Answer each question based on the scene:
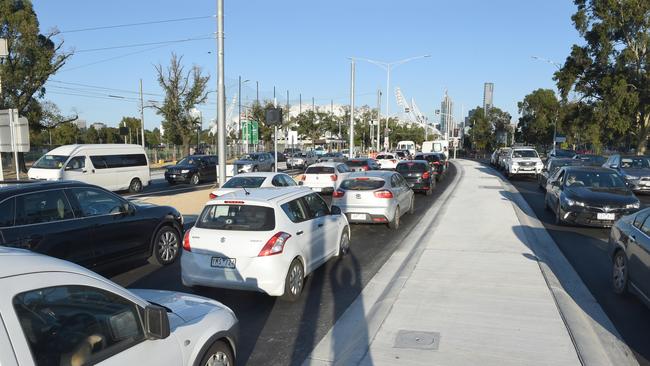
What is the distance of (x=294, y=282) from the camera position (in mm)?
6852

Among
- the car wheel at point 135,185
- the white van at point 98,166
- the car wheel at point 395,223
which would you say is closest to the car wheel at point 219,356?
the car wheel at point 395,223

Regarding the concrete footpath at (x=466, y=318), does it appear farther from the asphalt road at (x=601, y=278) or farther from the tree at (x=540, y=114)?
the tree at (x=540, y=114)

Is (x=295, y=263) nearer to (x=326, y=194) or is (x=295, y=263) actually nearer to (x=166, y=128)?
(x=326, y=194)

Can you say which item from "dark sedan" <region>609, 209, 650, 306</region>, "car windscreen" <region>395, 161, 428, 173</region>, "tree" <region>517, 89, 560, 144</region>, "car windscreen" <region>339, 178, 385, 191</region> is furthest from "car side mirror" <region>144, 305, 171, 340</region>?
"tree" <region>517, 89, 560, 144</region>

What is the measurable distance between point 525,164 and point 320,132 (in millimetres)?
59296

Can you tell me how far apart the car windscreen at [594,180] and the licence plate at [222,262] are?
9966 millimetres

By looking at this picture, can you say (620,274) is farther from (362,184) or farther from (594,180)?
(594,180)

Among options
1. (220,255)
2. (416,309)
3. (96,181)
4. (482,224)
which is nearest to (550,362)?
(416,309)

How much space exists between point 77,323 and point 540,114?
80.6m

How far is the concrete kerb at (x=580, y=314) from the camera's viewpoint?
498cm

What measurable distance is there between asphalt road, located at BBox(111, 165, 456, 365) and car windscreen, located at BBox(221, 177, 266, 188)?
4.91m

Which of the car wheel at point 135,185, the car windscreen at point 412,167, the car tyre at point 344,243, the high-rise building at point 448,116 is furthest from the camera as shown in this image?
the high-rise building at point 448,116

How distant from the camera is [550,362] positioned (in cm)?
479

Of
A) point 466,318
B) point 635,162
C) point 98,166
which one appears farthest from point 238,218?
point 635,162
